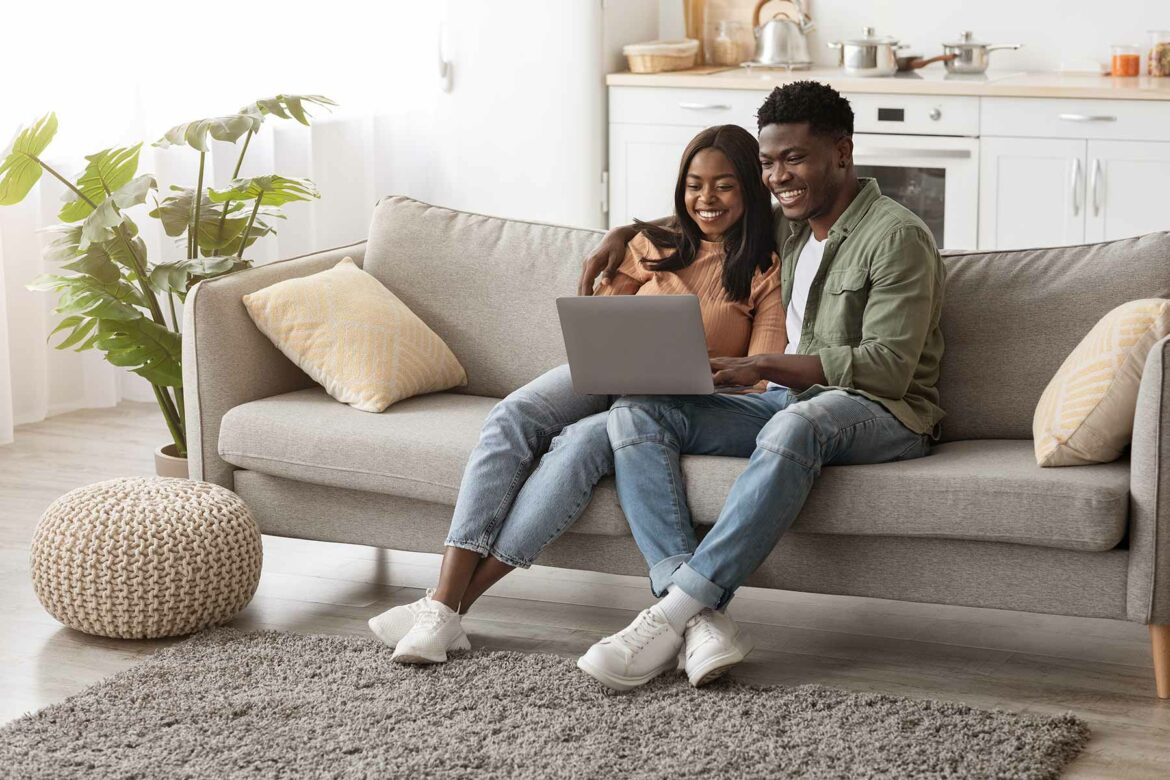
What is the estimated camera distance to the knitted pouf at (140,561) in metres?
2.75

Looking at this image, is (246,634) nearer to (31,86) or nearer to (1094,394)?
(1094,394)

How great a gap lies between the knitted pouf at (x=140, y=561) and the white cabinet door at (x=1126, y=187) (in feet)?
9.55

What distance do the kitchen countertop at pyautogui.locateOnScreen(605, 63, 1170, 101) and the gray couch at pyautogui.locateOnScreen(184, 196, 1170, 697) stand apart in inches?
68.3

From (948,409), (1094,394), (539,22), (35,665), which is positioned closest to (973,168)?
(539,22)

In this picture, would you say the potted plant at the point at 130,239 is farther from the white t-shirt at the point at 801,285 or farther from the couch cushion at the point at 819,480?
the white t-shirt at the point at 801,285

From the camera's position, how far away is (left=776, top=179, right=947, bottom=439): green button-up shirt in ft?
8.70

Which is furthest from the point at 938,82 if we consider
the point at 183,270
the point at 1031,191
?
the point at 183,270

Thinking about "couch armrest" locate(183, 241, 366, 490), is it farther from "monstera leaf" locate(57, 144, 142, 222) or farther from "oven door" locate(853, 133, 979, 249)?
"oven door" locate(853, 133, 979, 249)

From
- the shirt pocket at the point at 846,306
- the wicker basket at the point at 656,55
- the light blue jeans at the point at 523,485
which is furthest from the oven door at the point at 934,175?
the light blue jeans at the point at 523,485

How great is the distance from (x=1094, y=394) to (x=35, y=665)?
1.95 m

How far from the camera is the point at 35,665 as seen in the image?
2752 millimetres

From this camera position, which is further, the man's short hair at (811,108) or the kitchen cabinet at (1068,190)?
the kitchen cabinet at (1068,190)

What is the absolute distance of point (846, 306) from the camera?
273 cm

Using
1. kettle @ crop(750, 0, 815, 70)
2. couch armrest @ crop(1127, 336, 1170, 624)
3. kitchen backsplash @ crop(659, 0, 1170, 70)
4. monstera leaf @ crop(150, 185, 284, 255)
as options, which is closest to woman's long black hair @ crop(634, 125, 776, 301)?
couch armrest @ crop(1127, 336, 1170, 624)
